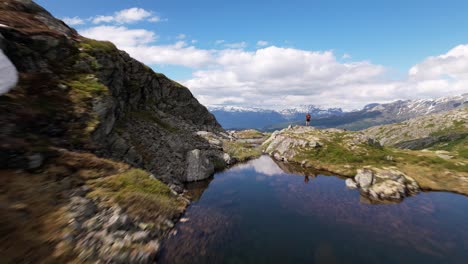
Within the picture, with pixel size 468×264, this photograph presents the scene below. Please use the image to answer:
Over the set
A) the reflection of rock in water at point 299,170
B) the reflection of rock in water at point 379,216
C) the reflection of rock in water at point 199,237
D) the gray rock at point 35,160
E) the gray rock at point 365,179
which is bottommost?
the reflection of rock in water at point 299,170

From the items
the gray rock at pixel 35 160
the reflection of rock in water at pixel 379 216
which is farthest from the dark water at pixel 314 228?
the gray rock at pixel 35 160

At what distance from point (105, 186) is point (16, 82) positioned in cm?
1864

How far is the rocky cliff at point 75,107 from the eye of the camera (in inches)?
1109

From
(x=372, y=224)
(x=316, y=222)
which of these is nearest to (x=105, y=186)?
(x=316, y=222)

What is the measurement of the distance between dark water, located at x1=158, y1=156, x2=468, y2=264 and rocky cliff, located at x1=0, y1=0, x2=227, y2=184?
12.8 metres

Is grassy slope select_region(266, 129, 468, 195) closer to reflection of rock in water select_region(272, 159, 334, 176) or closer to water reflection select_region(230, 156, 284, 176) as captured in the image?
reflection of rock in water select_region(272, 159, 334, 176)

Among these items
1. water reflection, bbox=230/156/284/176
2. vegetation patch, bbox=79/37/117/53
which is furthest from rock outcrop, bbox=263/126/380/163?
vegetation patch, bbox=79/37/117/53

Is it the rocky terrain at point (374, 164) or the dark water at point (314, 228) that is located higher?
the rocky terrain at point (374, 164)

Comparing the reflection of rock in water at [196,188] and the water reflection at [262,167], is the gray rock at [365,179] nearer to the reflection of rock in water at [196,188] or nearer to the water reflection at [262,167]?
the water reflection at [262,167]

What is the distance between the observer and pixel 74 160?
28344 mm

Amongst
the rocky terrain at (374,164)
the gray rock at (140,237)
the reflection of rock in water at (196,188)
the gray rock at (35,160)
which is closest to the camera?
the gray rock at (35,160)

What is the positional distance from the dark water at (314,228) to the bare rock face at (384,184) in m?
2.14

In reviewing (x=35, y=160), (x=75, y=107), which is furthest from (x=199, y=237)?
(x=75, y=107)

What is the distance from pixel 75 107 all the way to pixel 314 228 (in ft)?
126
